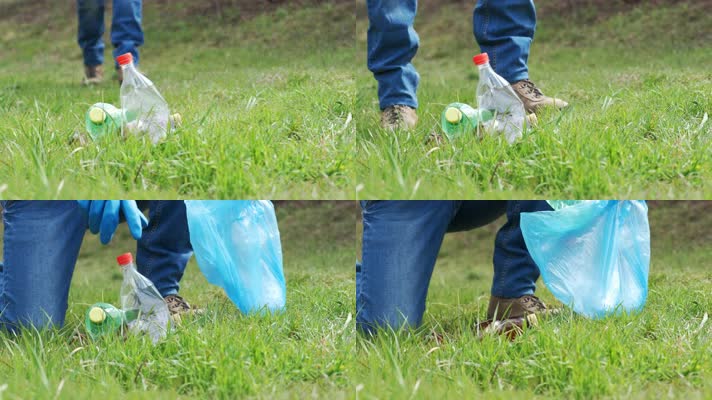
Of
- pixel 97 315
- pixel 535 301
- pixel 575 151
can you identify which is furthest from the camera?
pixel 535 301

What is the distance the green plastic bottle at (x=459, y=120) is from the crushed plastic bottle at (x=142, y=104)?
93cm

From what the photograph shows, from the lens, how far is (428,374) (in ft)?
7.84

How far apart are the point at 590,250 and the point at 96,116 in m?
1.84

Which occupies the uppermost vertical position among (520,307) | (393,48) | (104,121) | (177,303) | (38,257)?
(393,48)

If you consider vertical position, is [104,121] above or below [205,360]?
above

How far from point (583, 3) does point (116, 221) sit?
6.89 metres

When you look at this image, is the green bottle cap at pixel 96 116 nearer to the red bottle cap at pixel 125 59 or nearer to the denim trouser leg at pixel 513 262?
the red bottle cap at pixel 125 59

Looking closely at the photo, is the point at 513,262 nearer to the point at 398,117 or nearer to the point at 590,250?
the point at 590,250

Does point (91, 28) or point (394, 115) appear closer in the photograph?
point (394, 115)

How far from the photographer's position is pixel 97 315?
277 cm

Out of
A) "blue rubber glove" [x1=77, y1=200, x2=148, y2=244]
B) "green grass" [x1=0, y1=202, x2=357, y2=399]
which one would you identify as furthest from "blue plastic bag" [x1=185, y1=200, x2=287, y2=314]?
"blue rubber glove" [x1=77, y1=200, x2=148, y2=244]

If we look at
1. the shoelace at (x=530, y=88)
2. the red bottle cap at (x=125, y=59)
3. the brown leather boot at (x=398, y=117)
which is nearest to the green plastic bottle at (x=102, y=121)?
the red bottle cap at (x=125, y=59)

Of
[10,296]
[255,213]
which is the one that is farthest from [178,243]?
[10,296]

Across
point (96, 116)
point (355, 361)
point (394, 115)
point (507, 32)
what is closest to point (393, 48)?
point (394, 115)
